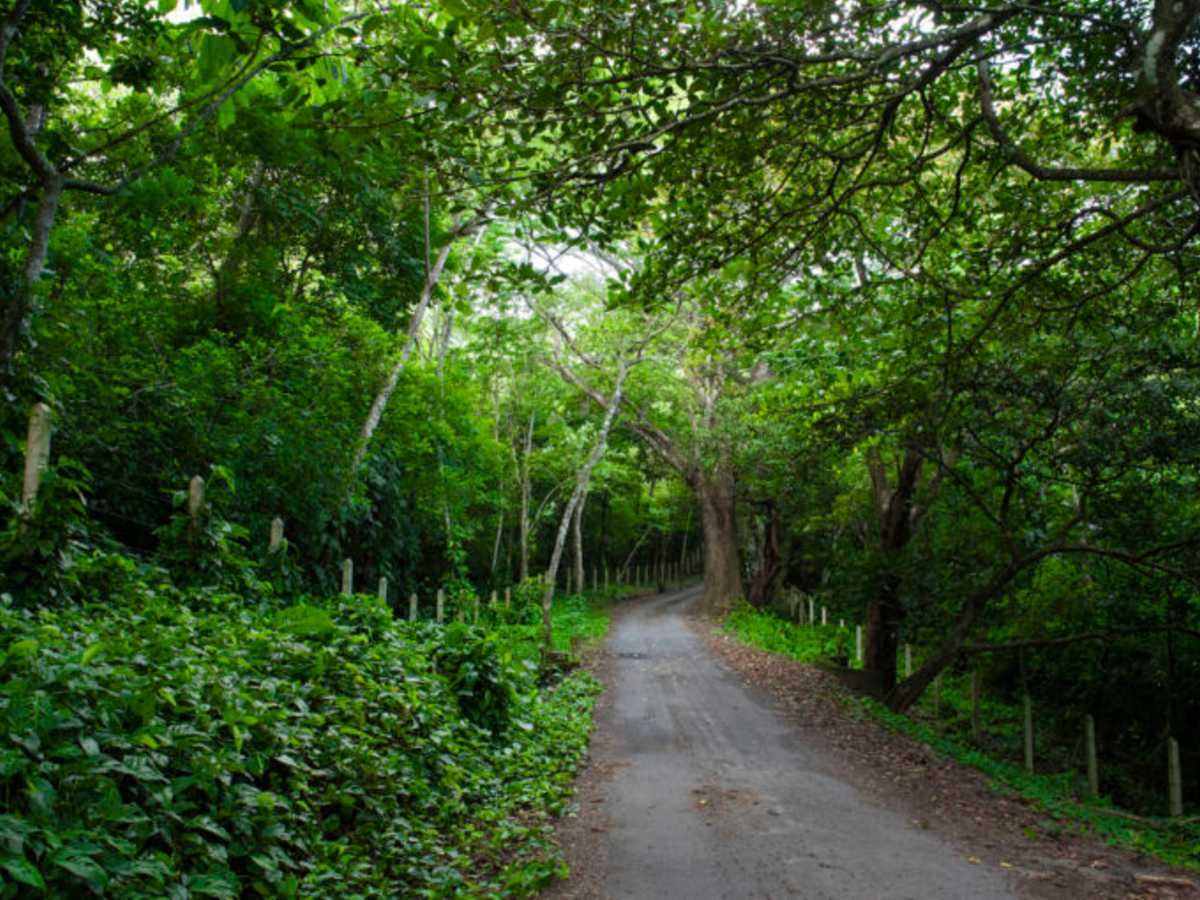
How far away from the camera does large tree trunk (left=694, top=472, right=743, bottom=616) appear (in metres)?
26.2

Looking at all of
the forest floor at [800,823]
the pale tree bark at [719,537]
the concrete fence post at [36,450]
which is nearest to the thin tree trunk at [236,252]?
the concrete fence post at [36,450]

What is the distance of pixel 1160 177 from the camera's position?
482 centimetres

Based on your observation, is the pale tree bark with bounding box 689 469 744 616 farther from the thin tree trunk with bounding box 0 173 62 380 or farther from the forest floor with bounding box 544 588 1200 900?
the thin tree trunk with bounding box 0 173 62 380

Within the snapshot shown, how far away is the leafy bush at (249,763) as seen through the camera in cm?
311

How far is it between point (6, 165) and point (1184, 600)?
1508cm

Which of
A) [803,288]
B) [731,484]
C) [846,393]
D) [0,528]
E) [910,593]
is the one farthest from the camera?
[731,484]

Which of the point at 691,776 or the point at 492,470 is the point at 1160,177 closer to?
the point at 691,776

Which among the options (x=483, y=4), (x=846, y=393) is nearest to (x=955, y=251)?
(x=846, y=393)

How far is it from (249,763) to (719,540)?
23324 mm

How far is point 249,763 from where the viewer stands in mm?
4133

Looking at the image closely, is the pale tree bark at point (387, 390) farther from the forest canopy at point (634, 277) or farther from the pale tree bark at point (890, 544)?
the pale tree bark at point (890, 544)

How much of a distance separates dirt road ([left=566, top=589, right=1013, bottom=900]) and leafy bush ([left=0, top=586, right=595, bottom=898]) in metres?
0.72

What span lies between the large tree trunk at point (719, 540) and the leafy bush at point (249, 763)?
60.3 feet

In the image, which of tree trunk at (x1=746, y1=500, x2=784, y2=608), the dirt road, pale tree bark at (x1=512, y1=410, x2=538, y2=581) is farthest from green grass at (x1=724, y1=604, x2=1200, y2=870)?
pale tree bark at (x1=512, y1=410, x2=538, y2=581)
